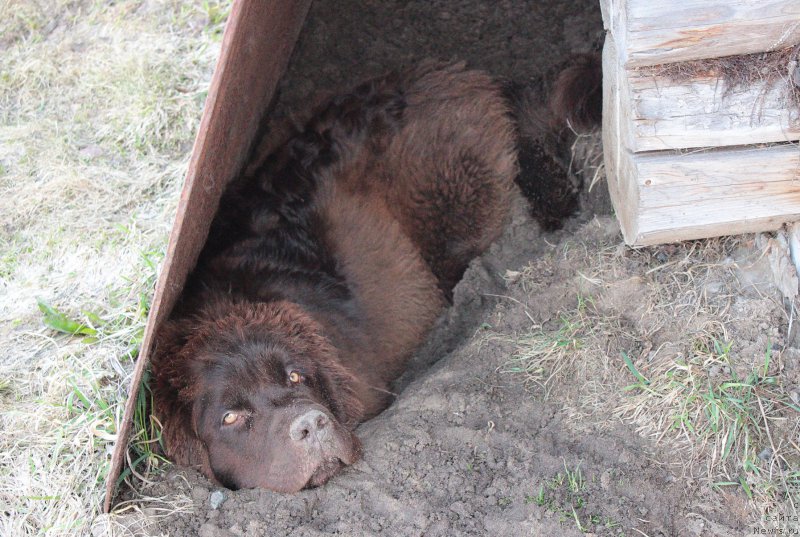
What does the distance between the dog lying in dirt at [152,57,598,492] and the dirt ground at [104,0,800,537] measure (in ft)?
0.60

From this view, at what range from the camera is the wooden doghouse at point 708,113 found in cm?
275

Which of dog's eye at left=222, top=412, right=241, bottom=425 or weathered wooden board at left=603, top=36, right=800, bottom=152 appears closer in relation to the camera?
weathered wooden board at left=603, top=36, right=800, bottom=152

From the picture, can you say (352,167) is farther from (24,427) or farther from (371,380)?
(24,427)

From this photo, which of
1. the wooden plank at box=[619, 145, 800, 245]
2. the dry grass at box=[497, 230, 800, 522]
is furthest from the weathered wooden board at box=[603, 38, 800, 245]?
the dry grass at box=[497, 230, 800, 522]

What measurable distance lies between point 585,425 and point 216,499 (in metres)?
1.51

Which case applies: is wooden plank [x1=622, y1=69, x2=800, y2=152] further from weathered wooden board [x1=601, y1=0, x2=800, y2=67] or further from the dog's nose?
the dog's nose

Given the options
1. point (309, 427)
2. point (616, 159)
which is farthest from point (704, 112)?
point (309, 427)

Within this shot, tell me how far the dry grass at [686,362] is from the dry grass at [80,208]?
1.94 metres

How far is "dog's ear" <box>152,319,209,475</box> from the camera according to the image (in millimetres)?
3250

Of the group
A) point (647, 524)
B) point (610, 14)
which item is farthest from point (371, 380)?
point (610, 14)

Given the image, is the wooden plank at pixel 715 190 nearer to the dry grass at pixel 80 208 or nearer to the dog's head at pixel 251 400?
the dog's head at pixel 251 400

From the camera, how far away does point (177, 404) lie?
3.29 m

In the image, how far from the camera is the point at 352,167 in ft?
13.9

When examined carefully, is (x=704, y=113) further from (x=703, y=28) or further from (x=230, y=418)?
(x=230, y=418)
